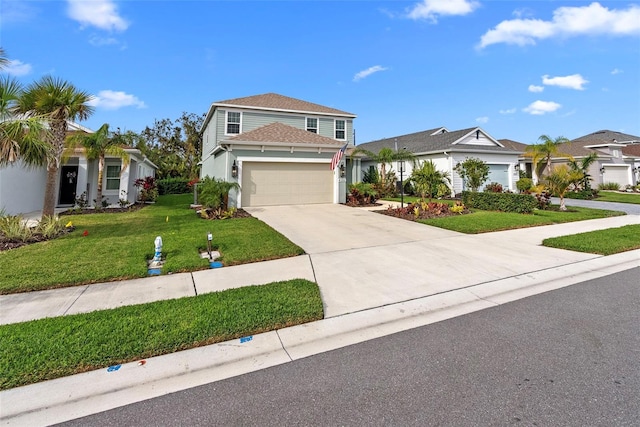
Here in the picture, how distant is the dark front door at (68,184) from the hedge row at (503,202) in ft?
69.5

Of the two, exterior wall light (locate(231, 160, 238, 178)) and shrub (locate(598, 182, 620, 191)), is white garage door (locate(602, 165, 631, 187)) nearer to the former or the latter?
shrub (locate(598, 182, 620, 191))

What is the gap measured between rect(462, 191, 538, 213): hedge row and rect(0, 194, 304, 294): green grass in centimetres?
1098

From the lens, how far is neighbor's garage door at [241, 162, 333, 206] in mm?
14258

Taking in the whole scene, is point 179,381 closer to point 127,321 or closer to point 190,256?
point 127,321

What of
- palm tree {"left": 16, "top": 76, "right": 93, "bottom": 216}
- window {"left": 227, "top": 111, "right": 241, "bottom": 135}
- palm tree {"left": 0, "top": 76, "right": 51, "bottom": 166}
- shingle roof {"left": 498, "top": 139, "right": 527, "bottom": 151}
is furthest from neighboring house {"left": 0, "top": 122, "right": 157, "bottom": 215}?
shingle roof {"left": 498, "top": 139, "right": 527, "bottom": 151}

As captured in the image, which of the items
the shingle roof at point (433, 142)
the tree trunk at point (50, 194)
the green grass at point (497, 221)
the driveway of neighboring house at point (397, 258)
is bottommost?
the driveway of neighboring house at point (397, 258)

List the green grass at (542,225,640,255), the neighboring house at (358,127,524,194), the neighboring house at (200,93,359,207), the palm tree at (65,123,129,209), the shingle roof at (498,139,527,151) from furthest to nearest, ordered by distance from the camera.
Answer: the shingle roof at (498,139,527,151)
the neighboring house at (358,127,524,194)
the neighboring house at (200,93,359,207)
the palm tree at (65,123,129,209)
the green grass at (542,225,640,255)

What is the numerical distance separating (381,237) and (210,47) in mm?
13209

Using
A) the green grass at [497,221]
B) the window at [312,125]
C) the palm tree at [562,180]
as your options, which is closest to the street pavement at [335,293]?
the green grass at [497,221]

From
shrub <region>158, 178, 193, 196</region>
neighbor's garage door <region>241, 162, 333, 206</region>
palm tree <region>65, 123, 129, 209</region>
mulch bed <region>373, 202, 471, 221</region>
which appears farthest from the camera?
shrub <region>158, 178, 193, 196</region>

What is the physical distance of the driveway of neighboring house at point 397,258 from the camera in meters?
4.72

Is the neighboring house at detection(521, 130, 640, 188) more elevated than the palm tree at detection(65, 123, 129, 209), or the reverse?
the neighboring house at detection(521, 130, 640, 188)

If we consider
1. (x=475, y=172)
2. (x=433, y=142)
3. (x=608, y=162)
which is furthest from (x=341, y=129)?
(x=608, y=162)

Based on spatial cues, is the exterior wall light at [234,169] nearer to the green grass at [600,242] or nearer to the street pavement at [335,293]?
the street pavement at [335,293]
